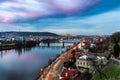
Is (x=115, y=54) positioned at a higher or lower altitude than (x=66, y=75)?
higher

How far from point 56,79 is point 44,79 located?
0.64 meters

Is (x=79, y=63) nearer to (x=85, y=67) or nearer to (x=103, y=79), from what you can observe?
(x=85, y=67)

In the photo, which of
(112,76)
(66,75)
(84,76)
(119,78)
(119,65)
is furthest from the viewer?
(66,75)

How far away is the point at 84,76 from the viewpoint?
1113cm

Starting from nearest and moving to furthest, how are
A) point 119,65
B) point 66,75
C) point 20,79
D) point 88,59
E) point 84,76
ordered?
point 119,65 → point 84,76 → point 66,75 → point 88,59 → point 20,79

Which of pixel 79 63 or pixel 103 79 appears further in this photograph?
pixel 79 63

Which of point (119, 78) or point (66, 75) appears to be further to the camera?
point (66, 75)

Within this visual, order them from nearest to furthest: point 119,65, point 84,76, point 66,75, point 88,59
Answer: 1. point 119,65
2. point 84,76
3. point 66,75
4. point 88,59

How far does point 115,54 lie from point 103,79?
4.73 metres

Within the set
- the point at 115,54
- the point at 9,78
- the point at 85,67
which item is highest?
the point at 115,54

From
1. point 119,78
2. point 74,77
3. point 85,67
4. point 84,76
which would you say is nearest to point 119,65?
point 119,78

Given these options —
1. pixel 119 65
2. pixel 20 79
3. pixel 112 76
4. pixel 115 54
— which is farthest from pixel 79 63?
pixel 112 76

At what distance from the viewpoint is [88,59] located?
13977 mm

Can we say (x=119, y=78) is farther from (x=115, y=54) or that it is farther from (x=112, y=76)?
(x=115, y=54)
